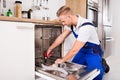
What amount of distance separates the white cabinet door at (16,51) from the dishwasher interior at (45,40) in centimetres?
42

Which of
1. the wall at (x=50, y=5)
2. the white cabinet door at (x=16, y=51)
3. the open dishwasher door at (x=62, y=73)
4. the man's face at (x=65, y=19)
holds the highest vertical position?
the wall at (x=50, y=5)

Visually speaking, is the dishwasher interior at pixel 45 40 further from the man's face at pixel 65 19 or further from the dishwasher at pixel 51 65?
the man's face at pixel 65 19

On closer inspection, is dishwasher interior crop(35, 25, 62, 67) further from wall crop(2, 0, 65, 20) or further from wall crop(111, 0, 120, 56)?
wall crop(111, 0, 120, 56)

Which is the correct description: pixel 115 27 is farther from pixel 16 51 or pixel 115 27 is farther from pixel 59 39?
pixel 16 51

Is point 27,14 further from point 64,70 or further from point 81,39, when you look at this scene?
point 64,70

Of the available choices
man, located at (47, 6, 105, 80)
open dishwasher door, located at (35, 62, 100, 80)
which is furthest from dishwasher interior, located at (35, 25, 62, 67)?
open dishwasher door, located at (35, 62, 100, 80)

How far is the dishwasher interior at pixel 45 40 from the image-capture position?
178 cm

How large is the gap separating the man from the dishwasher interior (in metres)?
0.11

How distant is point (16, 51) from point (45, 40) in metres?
0.70

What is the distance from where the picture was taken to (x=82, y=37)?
151 cm

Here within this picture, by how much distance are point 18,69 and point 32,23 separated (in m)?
0.38

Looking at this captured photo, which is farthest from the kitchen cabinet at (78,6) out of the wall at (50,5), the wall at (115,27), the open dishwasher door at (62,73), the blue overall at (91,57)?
the wall at (115,27)

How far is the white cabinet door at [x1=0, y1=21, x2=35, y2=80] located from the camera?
3.75ft

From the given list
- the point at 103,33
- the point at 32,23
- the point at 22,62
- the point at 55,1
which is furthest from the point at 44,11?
the point at 103,33
